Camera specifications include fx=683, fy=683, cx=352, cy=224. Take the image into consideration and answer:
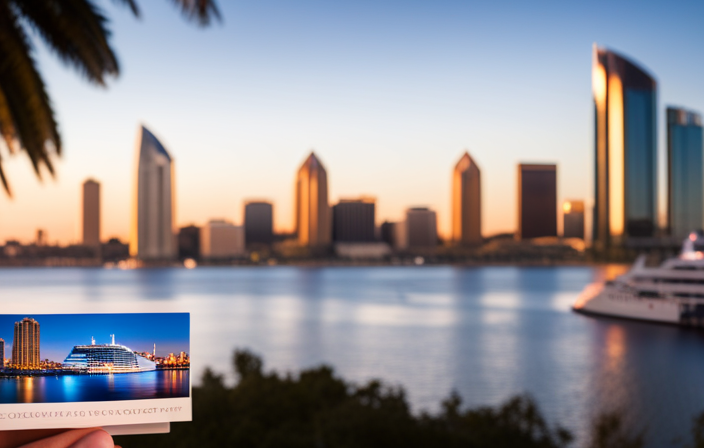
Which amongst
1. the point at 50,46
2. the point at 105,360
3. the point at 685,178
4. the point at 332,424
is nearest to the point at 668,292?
the point at 332,424

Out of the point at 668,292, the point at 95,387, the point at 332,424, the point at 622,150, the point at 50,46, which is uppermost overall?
the point at 622,150

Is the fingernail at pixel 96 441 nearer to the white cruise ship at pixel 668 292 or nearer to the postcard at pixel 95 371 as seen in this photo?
the postcard at pixel 95 371

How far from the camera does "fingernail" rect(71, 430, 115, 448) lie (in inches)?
53.2

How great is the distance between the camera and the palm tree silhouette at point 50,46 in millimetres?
5301

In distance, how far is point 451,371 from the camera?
33688mm

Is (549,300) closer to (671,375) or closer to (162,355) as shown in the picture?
(671,375)

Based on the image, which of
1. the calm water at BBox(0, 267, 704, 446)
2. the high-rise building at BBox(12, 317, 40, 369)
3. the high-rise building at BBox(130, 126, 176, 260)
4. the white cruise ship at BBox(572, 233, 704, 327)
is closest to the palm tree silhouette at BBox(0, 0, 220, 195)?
the high-rise building at BBox(12, 317, 40, 369)

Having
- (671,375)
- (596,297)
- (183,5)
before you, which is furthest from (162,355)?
(596,297)

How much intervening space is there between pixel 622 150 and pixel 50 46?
91.0 m

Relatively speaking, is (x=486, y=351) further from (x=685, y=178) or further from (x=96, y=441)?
(x=685, y=178)

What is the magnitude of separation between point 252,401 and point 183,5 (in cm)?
1005

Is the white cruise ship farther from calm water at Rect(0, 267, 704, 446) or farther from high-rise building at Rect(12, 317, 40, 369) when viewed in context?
high-rise building at Rect(12, 317, 40, 369)

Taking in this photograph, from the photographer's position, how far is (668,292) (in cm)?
4272

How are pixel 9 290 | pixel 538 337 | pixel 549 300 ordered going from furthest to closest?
pixel 549 300 → pixel 538 337 → pixel 9 290
